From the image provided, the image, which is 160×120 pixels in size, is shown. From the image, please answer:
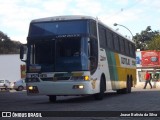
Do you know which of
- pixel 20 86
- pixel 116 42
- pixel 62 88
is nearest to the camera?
pixel 62 88

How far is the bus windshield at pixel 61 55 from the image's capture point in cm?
1659

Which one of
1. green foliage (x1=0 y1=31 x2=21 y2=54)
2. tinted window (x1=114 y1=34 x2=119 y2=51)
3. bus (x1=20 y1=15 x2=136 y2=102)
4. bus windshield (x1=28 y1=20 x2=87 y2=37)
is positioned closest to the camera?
bus (x1=20 y1=15 x2=136 y2=102)

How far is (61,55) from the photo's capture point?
16750 millimetres

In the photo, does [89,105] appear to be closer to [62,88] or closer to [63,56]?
[62,88]

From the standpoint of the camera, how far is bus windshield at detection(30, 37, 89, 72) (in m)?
16.6

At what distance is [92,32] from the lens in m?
17.6

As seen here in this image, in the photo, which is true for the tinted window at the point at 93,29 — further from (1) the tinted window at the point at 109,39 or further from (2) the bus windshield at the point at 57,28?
(1) the tinted window at the point at 109,39

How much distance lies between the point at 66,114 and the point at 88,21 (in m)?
10.1

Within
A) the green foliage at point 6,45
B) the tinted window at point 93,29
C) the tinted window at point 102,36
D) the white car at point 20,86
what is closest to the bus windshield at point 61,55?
the tinted window at point 93,29

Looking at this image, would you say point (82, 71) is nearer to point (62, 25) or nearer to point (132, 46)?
point (62, 25)

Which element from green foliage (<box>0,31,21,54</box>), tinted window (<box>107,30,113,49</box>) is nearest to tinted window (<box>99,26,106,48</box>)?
tinted window (<box>107,30,113,49</box>)

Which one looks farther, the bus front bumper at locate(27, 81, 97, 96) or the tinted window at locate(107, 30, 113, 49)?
the tinted window at locate(107, 30, 113, 49)

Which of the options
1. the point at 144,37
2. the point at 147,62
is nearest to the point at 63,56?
the point at 147,62

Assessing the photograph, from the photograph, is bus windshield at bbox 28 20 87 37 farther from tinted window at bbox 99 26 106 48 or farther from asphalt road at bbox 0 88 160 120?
asphalt road at bbox 0 88 160 120
